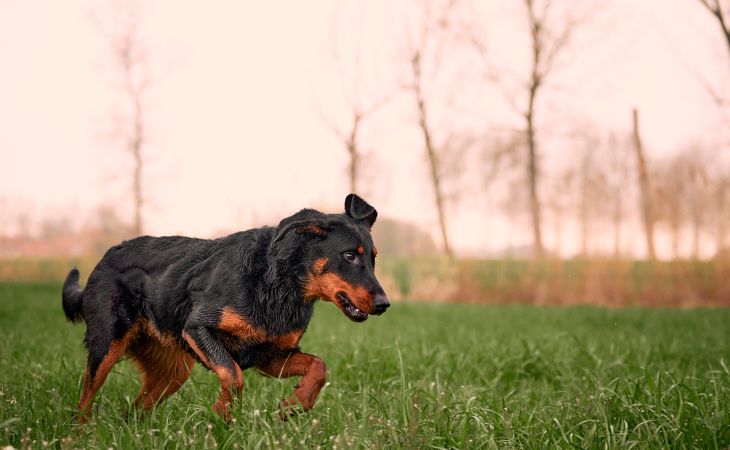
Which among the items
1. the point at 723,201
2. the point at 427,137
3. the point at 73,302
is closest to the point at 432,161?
the point at 427,137

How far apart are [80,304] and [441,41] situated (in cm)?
2305

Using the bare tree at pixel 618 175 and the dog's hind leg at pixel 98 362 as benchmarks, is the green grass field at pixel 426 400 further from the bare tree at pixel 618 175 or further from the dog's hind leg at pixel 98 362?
the bare tree at pixel 618 175

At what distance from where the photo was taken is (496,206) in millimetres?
40125

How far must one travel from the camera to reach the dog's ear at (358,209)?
151 inches

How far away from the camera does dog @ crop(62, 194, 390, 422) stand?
3.47 meters

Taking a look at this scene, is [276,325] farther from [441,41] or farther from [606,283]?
[441,41]

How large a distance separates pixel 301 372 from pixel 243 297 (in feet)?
1.78

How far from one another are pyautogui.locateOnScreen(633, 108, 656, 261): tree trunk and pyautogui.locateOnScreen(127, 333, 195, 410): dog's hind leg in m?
20.1

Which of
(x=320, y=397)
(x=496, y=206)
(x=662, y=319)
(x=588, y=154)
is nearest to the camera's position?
(x=320, y=397)

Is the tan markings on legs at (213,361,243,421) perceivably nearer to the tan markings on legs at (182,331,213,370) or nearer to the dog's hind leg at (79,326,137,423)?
the tan markings on legs at (182,331,213,370)

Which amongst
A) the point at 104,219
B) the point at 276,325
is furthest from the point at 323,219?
the point at 104,219

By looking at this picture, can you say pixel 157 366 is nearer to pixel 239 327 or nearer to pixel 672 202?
pixel 239 327

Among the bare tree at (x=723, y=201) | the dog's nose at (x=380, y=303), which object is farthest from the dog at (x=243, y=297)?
the bare tree at (x=723, y=201)

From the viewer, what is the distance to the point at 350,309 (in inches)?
134
